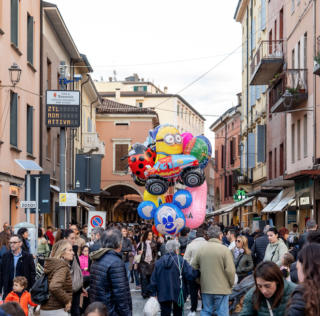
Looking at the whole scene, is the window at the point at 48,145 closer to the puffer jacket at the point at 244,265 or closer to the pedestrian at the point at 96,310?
the puffer jacket at the point at 244,265

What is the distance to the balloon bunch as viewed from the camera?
50.2ft

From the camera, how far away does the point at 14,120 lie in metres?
21.2

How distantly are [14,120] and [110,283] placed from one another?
1518cm

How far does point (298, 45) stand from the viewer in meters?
24.0

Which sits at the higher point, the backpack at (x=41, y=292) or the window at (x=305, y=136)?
the window at (x=305, y=136)

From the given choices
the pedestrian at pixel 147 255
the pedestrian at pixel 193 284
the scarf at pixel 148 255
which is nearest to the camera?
the pedestrian at pixel 193 284

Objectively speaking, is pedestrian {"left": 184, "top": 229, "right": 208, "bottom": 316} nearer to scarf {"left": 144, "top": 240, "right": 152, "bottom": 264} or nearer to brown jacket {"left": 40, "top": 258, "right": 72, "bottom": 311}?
scarf {"left": 144, "top": 240, "right": 152, "bottom": 264}

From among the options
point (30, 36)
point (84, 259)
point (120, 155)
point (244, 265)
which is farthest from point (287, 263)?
point (120, 155)

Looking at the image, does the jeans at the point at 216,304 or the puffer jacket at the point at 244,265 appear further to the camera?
the puffer jacket at the point at 244,265

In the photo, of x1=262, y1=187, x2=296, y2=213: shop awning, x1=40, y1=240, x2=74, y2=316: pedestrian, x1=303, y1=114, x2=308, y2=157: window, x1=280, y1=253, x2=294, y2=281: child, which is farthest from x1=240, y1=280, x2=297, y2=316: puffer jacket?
x1=262, y1=187, x2=296, y2=213: shop awning

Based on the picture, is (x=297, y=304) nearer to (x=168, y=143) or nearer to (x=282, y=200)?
(x=168, y=143)

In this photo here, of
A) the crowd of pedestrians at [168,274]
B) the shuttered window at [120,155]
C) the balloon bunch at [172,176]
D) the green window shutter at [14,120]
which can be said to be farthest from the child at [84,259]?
the shuttered window at [120,155]

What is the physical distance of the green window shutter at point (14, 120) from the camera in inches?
826

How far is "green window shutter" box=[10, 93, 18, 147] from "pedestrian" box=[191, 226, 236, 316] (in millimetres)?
12835
